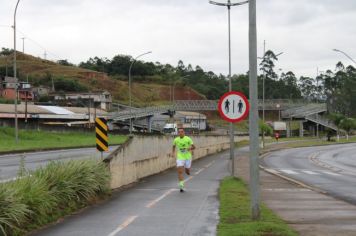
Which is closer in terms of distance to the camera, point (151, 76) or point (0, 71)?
point (0, 71)

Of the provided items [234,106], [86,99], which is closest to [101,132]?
[234,106]

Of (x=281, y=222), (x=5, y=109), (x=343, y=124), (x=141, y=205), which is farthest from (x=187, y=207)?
(x=343, y=124)

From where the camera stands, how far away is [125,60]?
199 metres

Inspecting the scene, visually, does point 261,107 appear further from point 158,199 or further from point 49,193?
point 49,193

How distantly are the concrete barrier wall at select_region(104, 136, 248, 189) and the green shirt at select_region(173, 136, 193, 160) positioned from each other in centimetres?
179

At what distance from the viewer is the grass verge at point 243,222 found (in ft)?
30.1

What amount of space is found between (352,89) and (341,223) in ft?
506

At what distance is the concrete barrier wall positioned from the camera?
17312 mm

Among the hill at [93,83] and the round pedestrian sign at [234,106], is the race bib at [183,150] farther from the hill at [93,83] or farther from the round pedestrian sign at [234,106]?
the hill at [93,83]

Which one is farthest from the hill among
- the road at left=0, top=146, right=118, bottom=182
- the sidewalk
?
the sidewalk

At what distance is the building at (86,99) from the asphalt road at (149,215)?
110 metres

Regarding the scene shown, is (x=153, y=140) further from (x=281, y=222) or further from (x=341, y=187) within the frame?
(x=281, y=222)

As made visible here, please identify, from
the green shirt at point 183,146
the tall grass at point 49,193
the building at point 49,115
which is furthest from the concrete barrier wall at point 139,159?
→ the building at point 49,115

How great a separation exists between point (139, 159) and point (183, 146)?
423 cm
